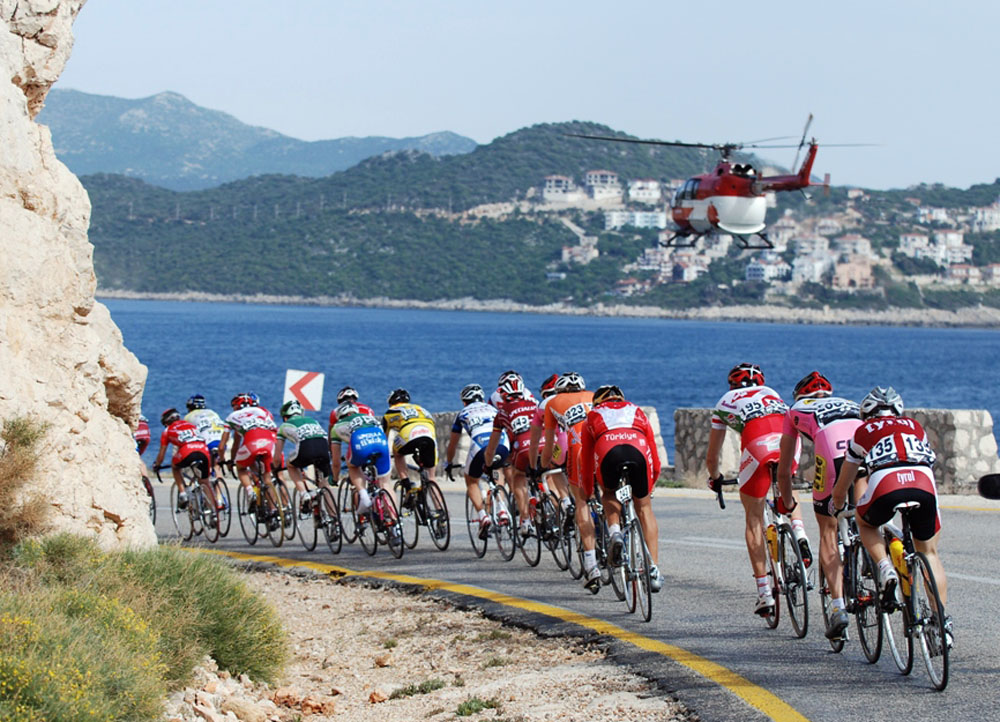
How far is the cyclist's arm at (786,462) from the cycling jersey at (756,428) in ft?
1.45

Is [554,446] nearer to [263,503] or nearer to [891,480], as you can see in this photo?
[891,480]

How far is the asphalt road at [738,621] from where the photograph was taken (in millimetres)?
7047

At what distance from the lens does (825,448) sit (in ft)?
26.5

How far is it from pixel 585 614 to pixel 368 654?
1588 millimetres

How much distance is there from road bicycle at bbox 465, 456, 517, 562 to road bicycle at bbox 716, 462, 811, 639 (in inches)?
157

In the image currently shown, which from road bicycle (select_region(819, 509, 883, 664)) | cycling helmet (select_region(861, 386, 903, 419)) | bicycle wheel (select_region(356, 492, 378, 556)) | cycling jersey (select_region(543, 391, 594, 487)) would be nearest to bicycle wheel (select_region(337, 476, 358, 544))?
bicycle wheel (select_region(356, 492, 378, 556))

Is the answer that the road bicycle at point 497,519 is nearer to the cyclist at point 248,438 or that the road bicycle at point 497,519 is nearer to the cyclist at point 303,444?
the cyclist at point 303,444

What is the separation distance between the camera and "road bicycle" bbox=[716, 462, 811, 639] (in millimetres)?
8523

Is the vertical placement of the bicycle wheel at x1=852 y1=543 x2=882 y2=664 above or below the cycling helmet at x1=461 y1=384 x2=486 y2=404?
below

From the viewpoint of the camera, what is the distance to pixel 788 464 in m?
8.34

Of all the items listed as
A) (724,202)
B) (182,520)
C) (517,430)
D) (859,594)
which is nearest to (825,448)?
(859,594)

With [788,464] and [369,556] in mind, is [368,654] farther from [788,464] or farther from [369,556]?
[369,556]

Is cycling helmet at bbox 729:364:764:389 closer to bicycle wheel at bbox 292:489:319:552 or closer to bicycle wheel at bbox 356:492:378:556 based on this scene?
bicycle wheel at bbox 356:492:378:556

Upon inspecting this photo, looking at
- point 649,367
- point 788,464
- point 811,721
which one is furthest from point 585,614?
point 649,367
